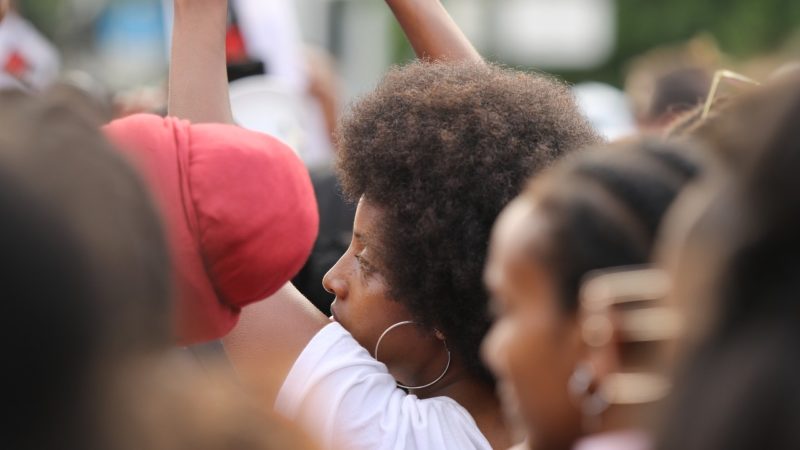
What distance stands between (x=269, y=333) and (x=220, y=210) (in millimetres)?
725

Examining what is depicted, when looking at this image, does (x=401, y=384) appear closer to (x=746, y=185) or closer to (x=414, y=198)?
(x=414, y=198)

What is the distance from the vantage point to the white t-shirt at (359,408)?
215 cm

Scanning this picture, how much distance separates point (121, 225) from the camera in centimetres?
125

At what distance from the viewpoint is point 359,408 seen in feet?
7.11

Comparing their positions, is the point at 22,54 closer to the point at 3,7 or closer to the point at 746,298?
the point at 3,7

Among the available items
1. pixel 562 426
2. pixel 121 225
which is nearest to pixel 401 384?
pixel 562 426

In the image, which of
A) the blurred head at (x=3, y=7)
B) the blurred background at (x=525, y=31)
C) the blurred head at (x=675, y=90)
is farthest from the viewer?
the blurred background at (x=525, y=31)

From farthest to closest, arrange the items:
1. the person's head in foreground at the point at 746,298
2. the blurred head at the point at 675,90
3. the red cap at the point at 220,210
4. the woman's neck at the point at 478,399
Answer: the blurred head at the point at 675,90 → the woman's neck at the point at 478,399 → the red cap at the point at 220,210 → the person's head in foreground at the point at 746,298

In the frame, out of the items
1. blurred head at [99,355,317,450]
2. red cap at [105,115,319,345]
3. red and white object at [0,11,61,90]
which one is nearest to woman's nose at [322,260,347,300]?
red cap at [105,115,319,345]

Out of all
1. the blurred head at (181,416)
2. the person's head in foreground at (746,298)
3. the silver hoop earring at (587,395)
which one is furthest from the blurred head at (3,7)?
the person's head in foreground at (746,298)

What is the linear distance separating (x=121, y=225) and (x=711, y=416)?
1.86 ft

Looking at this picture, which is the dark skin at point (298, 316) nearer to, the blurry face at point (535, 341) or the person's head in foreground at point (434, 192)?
the person's head in foreground at point (434, 192)

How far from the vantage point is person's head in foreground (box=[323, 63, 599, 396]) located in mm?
2145

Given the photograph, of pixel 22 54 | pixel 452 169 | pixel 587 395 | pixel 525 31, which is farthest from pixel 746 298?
pixel 525 31
